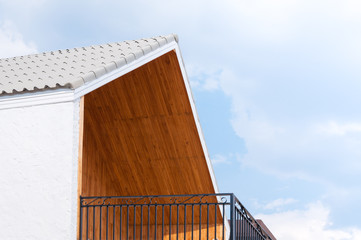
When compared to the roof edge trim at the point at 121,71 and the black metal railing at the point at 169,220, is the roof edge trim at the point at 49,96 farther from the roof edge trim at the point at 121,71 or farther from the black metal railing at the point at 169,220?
the black metal railing at the point at 169,220

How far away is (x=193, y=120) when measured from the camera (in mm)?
10844

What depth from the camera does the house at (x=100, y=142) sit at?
7.84 m

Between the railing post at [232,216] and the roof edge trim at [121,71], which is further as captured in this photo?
the railing post at [232,216]

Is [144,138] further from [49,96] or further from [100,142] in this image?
[49,96]

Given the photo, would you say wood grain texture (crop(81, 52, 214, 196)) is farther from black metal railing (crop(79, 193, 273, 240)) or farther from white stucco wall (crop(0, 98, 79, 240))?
white stucco wall (crop(0, 98, 79, 240))

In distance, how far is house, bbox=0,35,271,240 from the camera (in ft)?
25.7

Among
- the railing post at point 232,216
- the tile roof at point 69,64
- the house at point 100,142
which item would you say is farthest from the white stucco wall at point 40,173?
the railing post at point 232,216

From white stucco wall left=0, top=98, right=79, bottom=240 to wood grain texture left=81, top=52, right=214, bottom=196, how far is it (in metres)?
2.77

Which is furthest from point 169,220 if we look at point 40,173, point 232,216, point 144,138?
point 40,173

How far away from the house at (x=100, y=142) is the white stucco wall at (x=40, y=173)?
1 centimetres

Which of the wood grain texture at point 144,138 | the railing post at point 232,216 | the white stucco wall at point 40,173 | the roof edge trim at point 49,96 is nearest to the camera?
the white stucco wall at point 40,173

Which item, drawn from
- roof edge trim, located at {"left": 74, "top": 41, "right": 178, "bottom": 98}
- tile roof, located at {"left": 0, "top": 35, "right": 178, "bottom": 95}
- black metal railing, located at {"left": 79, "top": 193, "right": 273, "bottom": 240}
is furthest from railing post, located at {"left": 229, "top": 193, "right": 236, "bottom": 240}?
tile roof, located at {"left": 0, "top": 35, "right": 178, "bottom": 95}

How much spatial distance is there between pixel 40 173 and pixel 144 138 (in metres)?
3.51

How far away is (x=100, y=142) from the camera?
11.6 metres
